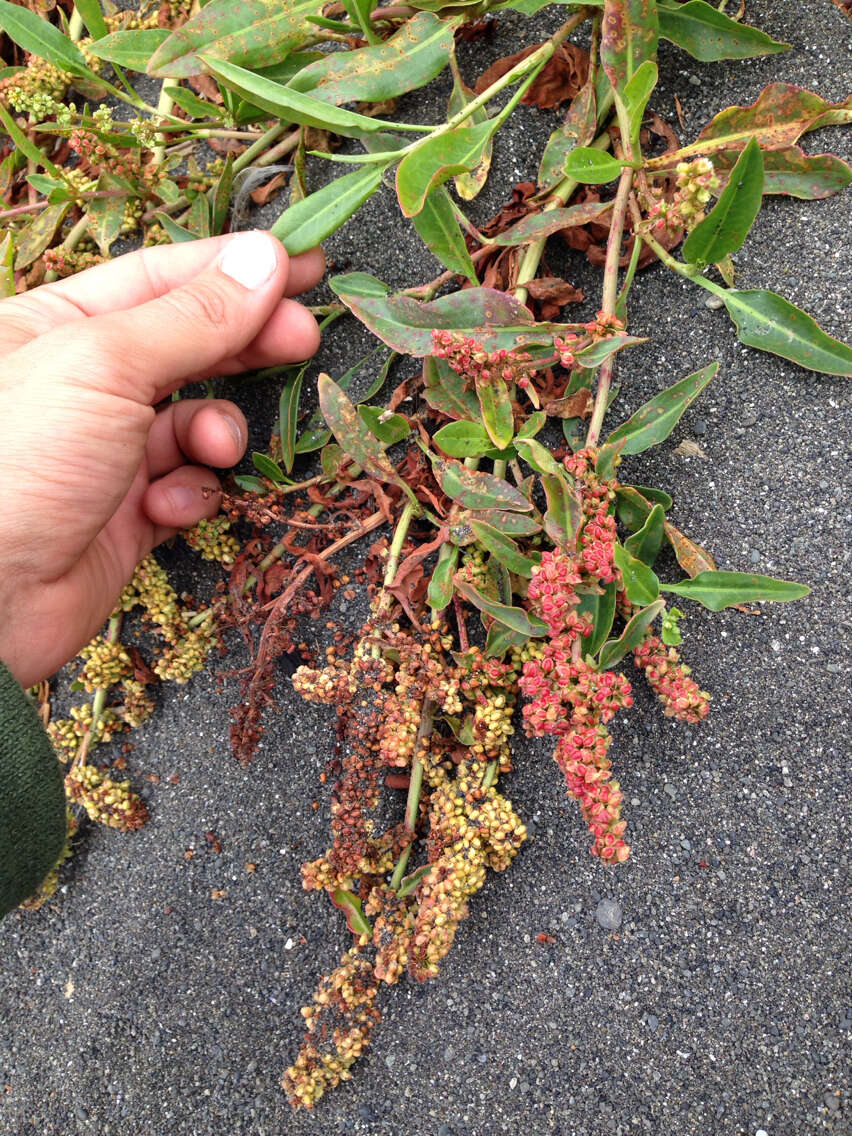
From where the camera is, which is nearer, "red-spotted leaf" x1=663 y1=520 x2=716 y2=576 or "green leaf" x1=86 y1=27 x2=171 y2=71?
"red-spotted leaf" x1=663 y1=520 x2=716 y2=576

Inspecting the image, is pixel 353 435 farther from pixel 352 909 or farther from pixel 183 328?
pixel 352 909

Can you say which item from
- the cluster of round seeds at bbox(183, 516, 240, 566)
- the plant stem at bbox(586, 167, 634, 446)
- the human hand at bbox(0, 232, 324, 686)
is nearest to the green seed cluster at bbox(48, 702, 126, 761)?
the human hand at bbox(0, 232, 324, 686)

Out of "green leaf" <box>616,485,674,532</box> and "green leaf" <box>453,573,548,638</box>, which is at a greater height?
"green leaf" <box>616,485,674,532</box>

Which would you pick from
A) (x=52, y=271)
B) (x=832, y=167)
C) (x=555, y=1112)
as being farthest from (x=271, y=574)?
(x=832, y=167)

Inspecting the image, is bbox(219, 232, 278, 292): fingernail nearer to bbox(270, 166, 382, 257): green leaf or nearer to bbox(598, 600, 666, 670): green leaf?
bbox(270, 166, 382, 257): green leaf

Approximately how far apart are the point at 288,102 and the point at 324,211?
0.19 meters

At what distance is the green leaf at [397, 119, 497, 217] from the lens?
105 centimetres

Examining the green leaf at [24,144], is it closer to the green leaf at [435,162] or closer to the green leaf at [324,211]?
the green leaf at [324,211]

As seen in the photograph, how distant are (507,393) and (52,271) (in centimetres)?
99

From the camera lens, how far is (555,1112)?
4.23 ft

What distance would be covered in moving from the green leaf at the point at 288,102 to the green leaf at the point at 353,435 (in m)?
0.34

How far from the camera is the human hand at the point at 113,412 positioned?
116 cm

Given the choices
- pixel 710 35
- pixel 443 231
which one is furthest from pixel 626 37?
pixel 443 231

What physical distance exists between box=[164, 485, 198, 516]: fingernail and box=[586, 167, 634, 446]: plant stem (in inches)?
26.7
